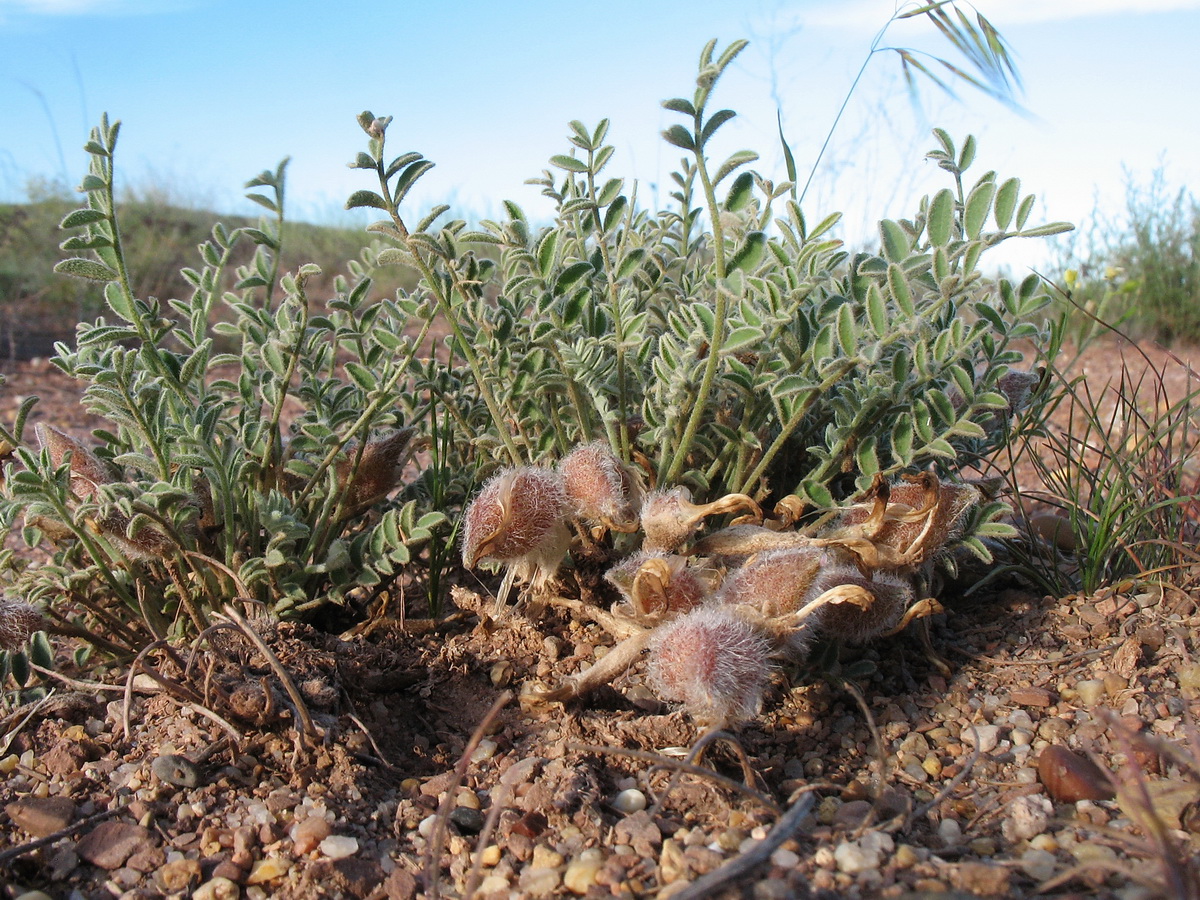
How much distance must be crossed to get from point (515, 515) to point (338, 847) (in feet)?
1.80

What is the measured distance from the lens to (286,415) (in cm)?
390

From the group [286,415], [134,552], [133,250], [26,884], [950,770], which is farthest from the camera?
[133,250]

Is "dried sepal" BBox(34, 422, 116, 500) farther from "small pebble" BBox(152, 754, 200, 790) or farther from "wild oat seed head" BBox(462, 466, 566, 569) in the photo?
"wild oat seed head" BBox(462, 466, 566, 569)

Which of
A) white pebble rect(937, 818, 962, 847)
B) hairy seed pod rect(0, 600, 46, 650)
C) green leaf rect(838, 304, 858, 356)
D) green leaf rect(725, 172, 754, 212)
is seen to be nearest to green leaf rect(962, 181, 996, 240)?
green leaf rect(838, 304, 858, 356)

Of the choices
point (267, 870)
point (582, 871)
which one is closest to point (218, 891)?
point (267, 870)

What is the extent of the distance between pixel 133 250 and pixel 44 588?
721 centimetres

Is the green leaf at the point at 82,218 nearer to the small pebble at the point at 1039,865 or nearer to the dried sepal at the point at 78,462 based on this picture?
the dried sepal at the point at 78,462

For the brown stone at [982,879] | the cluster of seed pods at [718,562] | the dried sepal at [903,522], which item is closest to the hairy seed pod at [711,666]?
the cluster of seed pods at [718,562]

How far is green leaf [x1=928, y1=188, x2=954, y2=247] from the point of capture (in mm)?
1558

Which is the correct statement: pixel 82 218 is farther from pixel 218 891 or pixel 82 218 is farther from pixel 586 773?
pixel 586 773

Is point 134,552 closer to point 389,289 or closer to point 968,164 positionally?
point 968,164

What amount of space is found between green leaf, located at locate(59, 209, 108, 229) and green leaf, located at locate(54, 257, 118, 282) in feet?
0.18

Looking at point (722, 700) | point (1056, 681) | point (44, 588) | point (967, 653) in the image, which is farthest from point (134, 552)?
point (1056, 681)

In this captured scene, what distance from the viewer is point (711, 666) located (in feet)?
4.33
